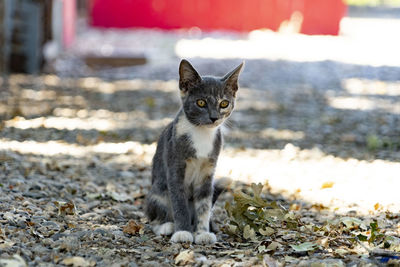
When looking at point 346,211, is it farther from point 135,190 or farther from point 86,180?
point 86,180

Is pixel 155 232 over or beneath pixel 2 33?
beneath

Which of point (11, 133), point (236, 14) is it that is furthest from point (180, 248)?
point (236, 14)

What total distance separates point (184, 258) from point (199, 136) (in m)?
0.79

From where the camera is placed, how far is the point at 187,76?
383 cm

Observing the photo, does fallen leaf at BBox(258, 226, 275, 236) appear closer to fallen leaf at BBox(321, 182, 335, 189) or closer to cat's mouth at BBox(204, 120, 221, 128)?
cat's mouth at BBox(204, 120, 221, 128)

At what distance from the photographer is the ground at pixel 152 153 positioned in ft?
11.3

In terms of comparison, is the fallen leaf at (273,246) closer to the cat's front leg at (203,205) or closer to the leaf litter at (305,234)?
the leaf litter at (305,234)

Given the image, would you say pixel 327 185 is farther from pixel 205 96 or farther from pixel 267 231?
pixel 205 96

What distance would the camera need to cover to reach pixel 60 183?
4910 millimetres

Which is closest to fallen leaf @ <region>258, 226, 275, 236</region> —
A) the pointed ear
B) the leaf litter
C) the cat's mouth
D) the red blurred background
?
the leaf litter

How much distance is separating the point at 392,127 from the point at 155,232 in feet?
15.3

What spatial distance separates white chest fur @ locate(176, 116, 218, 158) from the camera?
148 inches

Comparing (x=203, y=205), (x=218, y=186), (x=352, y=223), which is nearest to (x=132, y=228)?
(x=203, y=205)

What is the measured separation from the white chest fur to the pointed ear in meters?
0.20
